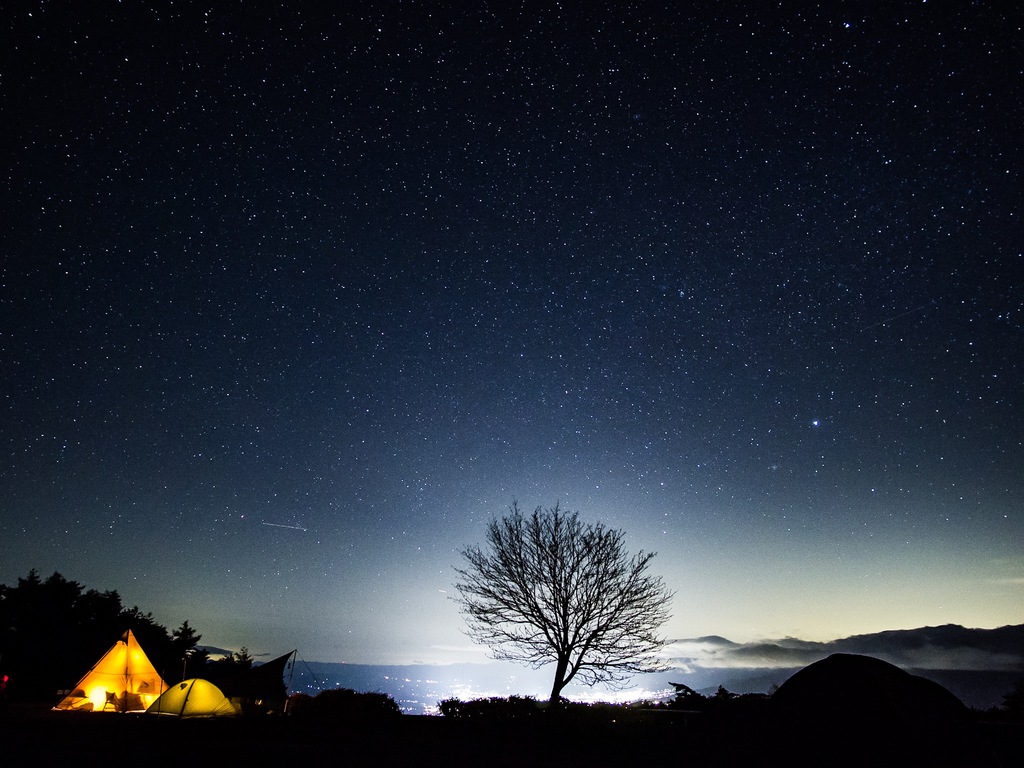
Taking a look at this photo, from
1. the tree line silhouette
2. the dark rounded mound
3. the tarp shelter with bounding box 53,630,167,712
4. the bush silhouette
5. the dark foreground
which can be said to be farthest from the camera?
the tree line silhouette

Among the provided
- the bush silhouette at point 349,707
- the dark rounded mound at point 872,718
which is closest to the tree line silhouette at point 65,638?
the bush silhouette at point 349,707

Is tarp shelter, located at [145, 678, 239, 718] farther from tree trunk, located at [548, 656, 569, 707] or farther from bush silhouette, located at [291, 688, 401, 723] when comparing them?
tree trunk, located at [548, 656, 569, 707]

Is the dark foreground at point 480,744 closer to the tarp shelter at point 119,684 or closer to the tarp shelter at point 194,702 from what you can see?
the tarp shelter at point 194,702

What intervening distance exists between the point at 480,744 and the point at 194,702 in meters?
12.8

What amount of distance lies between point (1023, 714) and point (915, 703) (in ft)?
58.6

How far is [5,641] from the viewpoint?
113 ft

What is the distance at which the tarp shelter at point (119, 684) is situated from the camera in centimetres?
2420

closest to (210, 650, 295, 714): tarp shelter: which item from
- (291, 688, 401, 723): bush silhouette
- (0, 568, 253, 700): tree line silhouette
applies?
(0, 568, 253, 700): tree line silhouette

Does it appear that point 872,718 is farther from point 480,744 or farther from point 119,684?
point 119,684

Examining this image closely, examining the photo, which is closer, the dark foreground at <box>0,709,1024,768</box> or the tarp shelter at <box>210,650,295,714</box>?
the dark foreground at <box>0,709,1024,768</box>

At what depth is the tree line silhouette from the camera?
33219 mm

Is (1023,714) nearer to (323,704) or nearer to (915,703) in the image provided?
(915,703)

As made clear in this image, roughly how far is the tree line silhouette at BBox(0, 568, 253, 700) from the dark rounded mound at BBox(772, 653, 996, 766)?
26673mm


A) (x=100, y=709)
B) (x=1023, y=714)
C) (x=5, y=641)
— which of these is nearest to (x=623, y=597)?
(x=1023, y=714)
